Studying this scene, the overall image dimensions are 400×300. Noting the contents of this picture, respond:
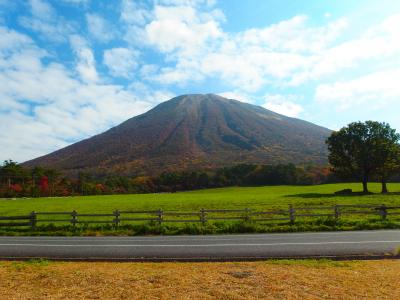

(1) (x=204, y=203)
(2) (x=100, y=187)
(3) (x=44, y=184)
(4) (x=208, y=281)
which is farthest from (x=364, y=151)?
(3) (x=44, y=184)

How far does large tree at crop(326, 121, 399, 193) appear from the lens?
5566 cm

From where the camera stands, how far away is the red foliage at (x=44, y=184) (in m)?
97.8

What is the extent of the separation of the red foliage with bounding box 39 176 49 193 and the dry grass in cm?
9388

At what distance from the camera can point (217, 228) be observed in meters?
20.5

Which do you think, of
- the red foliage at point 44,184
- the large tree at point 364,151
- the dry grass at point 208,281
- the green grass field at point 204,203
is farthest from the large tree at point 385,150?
the red foliage at point 44,184

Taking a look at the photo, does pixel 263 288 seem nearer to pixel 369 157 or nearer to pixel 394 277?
pixel 394 277

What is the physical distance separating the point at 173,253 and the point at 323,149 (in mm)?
195519

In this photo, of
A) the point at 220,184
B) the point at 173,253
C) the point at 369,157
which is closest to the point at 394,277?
the point at 173,253

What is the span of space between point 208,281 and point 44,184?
104m

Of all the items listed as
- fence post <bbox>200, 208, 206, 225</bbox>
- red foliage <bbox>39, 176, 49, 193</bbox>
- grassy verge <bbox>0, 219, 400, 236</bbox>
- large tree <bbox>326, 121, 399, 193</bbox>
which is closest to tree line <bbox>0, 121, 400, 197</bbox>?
red foliage <bbox>39, 176, 49, 193</bbox>

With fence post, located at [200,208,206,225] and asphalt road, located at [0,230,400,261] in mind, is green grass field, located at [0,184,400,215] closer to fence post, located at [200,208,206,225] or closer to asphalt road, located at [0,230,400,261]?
fence post, located at [200,208,206,225]

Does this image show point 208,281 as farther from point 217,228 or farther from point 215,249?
point 217,228

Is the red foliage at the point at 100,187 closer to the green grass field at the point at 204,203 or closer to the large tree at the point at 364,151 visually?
the green grass field at the point at 204,203

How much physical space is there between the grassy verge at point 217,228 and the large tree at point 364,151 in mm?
37487
